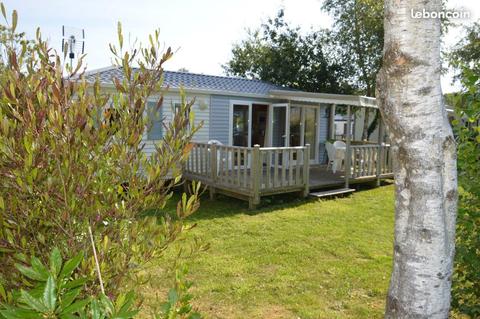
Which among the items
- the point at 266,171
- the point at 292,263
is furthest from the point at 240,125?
the point at 292,263

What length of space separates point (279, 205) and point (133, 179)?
7.07 m

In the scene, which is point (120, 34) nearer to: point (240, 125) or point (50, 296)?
point (50, 296)

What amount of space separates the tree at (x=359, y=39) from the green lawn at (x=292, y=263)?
424 inches

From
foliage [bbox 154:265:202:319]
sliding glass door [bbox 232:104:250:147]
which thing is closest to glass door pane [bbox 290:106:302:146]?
sliding glass door [bbox 232:104:250:147]

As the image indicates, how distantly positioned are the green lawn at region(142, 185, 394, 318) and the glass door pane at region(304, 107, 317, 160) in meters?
5.50

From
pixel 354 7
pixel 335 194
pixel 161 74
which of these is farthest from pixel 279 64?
pixel 161 74

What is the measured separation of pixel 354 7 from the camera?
681 inches

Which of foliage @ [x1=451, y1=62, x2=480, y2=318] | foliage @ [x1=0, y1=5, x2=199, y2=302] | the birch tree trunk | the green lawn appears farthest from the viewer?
the green lawn

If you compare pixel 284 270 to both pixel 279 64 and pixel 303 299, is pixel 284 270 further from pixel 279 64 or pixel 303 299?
pixel 279 64

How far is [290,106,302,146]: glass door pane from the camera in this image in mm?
12781

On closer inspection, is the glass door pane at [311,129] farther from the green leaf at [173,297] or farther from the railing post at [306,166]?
the green leaf at [173,297]

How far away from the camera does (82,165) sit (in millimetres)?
1378

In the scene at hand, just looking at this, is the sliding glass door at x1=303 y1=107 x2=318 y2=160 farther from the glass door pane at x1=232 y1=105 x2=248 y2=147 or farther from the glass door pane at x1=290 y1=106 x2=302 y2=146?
the glass door pane at x1=232 y1=105 x2=248 y2=147

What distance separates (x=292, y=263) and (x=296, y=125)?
847cm
